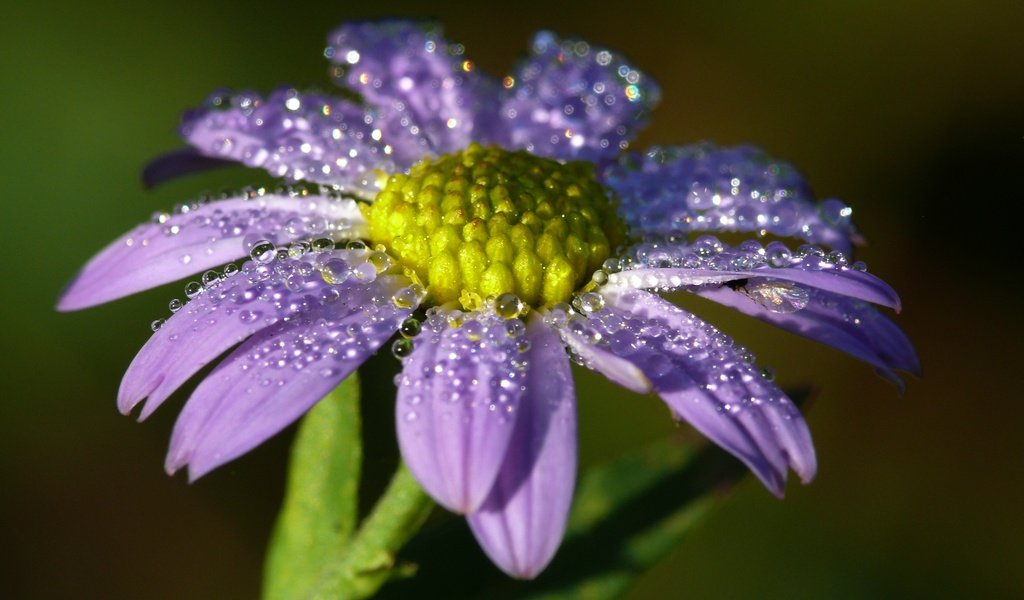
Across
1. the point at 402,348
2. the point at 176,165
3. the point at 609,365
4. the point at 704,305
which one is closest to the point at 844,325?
the point at 609,365

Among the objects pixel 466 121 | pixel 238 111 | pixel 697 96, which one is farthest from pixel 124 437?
pixel 697 96

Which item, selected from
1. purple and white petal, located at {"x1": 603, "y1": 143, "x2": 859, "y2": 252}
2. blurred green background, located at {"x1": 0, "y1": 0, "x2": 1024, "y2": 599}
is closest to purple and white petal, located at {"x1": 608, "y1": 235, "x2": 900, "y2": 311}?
purple and white petal, located at {"x1": 603, "y1": 143, "x2": 859, "y2": 252}

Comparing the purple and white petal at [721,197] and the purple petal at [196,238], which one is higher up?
the purple petal at [196,238]

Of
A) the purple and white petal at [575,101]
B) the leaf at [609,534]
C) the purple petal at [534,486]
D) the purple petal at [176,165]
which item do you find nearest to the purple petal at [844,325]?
the leaf at [609,534]

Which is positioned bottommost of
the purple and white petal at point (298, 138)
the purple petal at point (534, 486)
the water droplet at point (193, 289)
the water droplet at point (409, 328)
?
the purple petal at point (534, 486)

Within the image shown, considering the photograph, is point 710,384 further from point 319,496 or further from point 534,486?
point 319,496

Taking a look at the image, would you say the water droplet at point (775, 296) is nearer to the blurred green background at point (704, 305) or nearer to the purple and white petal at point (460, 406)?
the purple and white petal at point (460, 406)

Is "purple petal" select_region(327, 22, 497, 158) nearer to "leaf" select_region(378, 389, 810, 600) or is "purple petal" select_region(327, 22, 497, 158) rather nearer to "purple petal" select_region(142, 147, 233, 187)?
Answer: "purple petal" select_region(142, 147, 233, 187)
